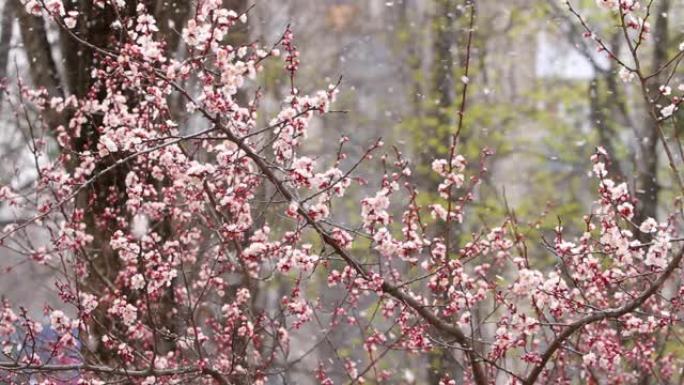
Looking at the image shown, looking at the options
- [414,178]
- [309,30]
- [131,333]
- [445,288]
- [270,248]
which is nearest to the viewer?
[270,248]

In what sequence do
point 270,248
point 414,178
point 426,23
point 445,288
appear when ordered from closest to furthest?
point 270,248
point 445,288
point 414,178
point 426,23

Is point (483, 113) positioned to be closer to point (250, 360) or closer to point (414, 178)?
point (414, 178)

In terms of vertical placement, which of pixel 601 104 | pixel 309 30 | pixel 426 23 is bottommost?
pixel 601 104

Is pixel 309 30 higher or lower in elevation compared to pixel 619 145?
higher

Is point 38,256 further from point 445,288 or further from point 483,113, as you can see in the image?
point 483,113

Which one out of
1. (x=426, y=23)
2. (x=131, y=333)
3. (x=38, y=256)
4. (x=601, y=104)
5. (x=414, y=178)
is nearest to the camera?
(x=131, y=333)

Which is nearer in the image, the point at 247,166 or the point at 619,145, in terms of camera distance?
the point at 247,166

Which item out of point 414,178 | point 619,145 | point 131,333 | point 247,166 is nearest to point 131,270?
point 131,333

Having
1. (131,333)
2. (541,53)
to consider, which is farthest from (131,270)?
(541,53)

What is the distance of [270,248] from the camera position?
12.3ft

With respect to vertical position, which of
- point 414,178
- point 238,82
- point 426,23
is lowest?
point 238,82

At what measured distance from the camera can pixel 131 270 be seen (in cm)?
470

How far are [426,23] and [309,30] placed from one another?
2.33 metres

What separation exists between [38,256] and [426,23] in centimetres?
807
